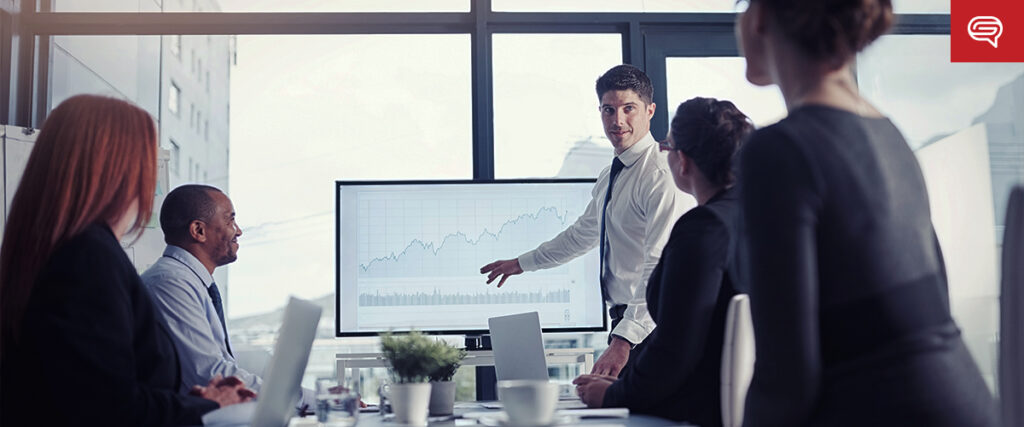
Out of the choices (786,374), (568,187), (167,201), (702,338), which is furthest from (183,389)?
(568,187)

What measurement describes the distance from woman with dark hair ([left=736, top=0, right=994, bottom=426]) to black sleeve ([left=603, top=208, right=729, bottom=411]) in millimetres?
579

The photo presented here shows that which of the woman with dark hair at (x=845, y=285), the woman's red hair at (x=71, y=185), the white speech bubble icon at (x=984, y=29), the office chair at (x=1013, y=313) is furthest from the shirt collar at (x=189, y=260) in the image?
the white speech bubble icon at (x=984, y=29)

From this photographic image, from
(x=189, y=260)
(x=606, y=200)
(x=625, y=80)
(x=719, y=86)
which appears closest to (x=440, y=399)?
(x=189, y=260)

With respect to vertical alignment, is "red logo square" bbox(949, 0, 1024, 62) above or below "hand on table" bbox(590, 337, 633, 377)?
above

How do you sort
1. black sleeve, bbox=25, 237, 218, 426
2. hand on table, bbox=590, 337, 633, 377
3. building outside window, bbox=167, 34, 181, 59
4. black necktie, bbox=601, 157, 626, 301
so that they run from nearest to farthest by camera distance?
black sleeve, bbox=25, 237, 218, 426, hand on table, bbox=590, 337, 633, 377, black necktie, bbox=601, 157, 626, 301, building outside window, bbox=167, 34, 181, 59

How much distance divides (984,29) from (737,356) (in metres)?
3.85

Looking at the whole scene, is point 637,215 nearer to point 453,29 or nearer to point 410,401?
point 453,29

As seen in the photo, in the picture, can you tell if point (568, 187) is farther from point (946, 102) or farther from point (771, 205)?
point (771, 205)

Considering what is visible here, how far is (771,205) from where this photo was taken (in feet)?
3.47

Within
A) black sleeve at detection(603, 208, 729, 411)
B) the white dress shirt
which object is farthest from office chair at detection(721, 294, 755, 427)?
the white dress shirt

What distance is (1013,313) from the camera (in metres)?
1.10

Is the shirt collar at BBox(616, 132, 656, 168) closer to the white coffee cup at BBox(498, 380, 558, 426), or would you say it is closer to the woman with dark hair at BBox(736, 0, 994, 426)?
the white coffee cup at BBox(498, 380, 558, 426)

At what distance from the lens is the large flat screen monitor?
13.5 feet

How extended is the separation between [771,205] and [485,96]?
340 cm
